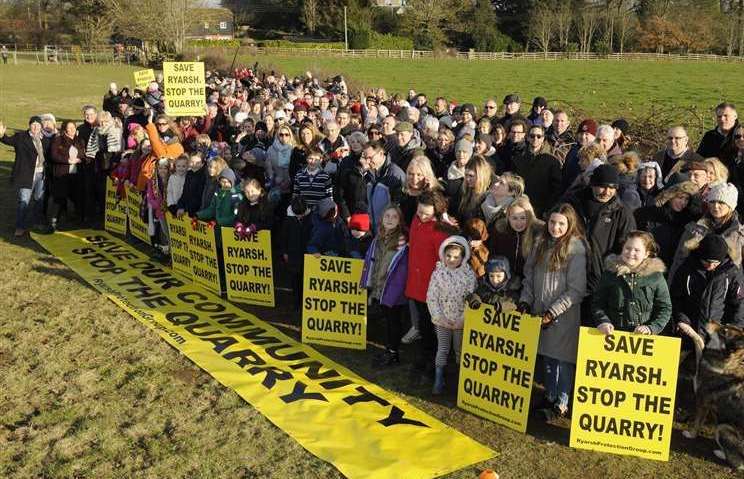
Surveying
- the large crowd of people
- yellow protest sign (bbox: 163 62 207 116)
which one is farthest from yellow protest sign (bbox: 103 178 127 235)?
yellow protest sign (bbox: 163 62 207 116)

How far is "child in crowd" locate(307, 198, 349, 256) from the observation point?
8.02 metres

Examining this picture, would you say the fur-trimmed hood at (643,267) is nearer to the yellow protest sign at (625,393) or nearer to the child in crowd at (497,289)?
the yellow protest sign at (625,393)

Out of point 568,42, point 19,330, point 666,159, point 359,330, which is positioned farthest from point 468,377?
point 568,42

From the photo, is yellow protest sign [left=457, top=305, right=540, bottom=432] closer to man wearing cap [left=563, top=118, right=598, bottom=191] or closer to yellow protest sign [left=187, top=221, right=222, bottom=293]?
man wearing cap [left=563, top=118, right=598, bottom=191]

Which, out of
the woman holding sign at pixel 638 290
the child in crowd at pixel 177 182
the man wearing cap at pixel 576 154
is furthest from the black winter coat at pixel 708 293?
the child in crowd at pixel 177 182

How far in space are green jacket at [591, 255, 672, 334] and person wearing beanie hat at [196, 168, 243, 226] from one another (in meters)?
5.12

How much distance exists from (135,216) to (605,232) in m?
8.49

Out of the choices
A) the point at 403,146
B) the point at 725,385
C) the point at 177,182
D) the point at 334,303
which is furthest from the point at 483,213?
the point at 177,182

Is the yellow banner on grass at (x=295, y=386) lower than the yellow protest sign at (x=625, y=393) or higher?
lower

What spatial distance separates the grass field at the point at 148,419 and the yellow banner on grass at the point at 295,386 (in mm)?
143

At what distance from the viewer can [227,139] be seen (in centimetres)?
1451

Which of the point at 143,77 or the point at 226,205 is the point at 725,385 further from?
the point at 143,77

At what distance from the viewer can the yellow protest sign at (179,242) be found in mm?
10039

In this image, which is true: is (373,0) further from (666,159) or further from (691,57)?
(666,159)
